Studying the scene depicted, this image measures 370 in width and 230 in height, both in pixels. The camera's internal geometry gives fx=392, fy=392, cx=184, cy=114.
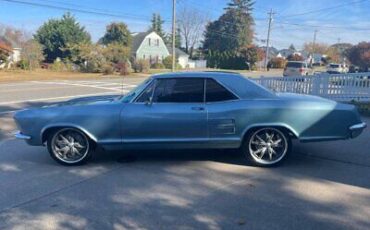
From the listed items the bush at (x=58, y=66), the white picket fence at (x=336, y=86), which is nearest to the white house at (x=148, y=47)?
the bush at (x=58, y=66)

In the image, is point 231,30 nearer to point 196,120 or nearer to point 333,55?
point 333,55

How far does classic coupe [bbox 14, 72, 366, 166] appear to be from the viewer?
569cm

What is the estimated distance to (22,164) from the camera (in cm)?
611

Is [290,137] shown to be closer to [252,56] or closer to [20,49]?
[20,49]

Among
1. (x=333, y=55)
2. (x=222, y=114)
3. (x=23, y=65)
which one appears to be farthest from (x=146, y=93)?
(x=333, y=55)

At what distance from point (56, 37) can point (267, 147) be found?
156 ft

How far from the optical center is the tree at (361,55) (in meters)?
61.8

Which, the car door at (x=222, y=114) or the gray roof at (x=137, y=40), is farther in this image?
the gray roof at (x=137, y=40)

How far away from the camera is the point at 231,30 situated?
80938 millimetres

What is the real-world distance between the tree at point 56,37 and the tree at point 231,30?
123ft

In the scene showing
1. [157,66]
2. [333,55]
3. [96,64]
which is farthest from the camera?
[333,55]

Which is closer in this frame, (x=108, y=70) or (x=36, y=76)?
(x=36, y=76)

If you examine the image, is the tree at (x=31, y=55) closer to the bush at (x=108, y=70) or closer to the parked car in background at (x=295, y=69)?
the bush at (x=108, y=70)

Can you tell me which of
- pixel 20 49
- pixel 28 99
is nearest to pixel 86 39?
pixel 20 49
